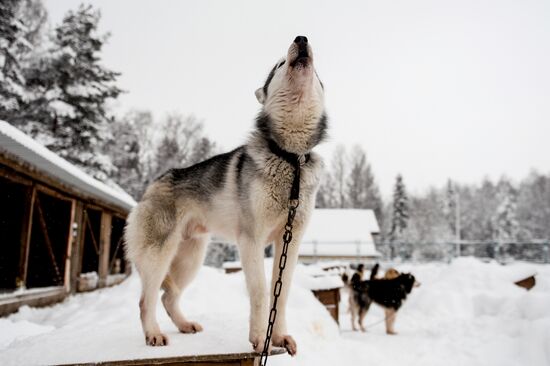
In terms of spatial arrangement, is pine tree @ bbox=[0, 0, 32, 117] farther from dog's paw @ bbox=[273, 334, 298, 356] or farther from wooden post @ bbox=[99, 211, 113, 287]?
dog's paw @ bbox=[273, 334, 298, 356]

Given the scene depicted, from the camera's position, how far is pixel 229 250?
99.3ft

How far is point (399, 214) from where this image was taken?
46000 millimetres

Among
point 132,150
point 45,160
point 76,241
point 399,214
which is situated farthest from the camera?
point 399,214

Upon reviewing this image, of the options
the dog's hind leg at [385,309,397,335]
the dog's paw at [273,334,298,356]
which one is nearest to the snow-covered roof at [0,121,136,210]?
the dog's paw at [273,334,298,356]

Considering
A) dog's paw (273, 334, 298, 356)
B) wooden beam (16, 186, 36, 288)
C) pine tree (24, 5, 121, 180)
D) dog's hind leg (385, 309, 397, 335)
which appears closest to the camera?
dog's paw (273, 334, 298, 356)

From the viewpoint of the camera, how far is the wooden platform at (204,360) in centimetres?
264

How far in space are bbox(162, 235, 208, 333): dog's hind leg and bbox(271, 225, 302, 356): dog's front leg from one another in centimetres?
90

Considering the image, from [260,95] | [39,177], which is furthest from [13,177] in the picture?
[260,95]

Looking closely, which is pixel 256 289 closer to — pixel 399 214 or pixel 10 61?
pixel 10 61

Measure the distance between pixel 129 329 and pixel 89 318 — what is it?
11.8 ft

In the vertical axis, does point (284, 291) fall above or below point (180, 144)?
below

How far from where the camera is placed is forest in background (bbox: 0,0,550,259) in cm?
1739

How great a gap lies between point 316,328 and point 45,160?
16.3ft

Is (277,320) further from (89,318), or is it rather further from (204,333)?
(89,318)
